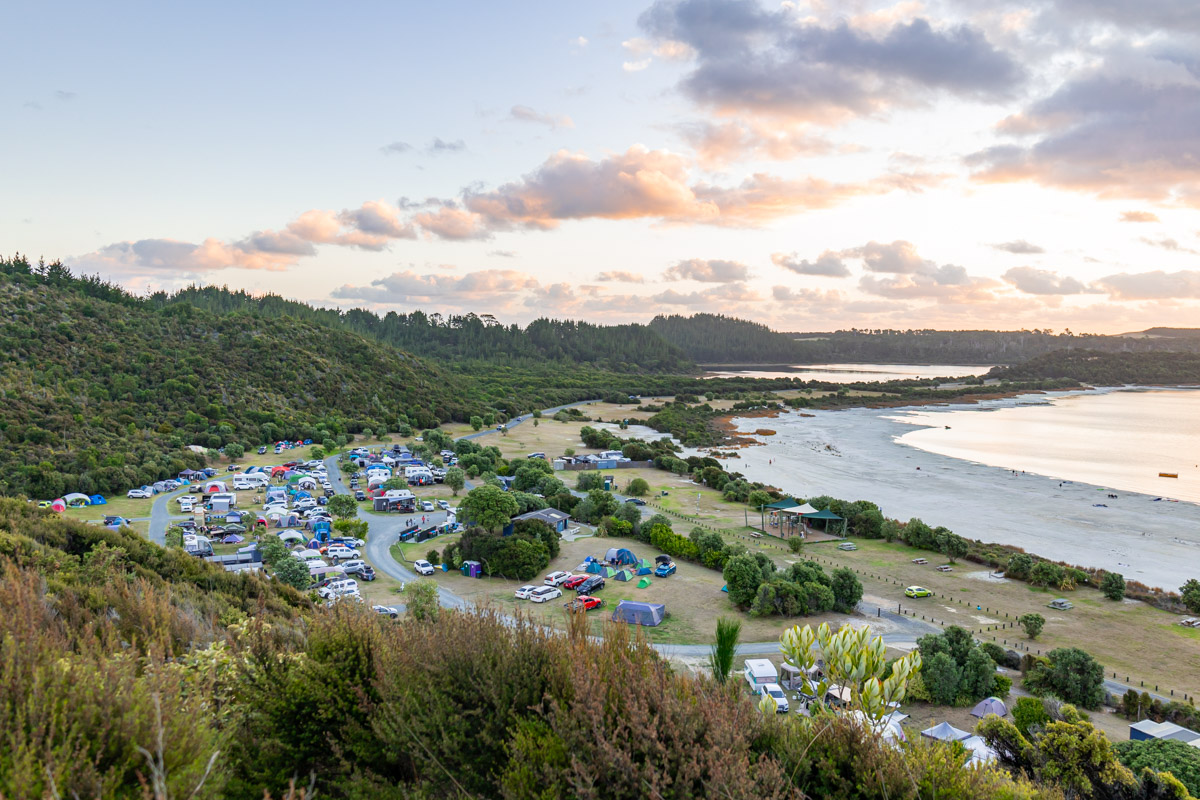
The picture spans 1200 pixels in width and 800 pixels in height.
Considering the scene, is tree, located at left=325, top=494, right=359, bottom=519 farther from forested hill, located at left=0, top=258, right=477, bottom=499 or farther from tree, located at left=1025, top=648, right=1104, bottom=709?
tree, located at left=1025, top=648, right=1104, bottom=709

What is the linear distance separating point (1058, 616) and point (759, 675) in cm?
1367

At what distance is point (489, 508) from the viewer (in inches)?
1164

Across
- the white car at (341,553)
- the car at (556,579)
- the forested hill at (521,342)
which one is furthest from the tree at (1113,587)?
the forested hill at (521,342)

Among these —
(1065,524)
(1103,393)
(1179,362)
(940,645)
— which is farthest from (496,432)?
(1179,362)

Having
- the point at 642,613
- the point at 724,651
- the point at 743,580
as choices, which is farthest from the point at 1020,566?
the point at 724,651

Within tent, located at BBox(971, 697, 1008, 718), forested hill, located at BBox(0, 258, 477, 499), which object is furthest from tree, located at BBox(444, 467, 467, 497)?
tent, located at BBox(971, 697, 1008, 718)

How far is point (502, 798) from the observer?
4945 mm

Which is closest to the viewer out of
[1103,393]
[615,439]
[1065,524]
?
[1065,524]

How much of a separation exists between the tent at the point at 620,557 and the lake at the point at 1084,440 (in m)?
34.8

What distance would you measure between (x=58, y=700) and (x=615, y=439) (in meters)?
59.1

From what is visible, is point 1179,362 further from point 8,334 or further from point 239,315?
point 8,334

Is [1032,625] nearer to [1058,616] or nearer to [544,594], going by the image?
[1058,616]

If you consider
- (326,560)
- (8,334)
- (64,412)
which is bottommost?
(326,560)

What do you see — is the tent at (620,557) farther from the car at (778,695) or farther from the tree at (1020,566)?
the tree at (1020,566)
